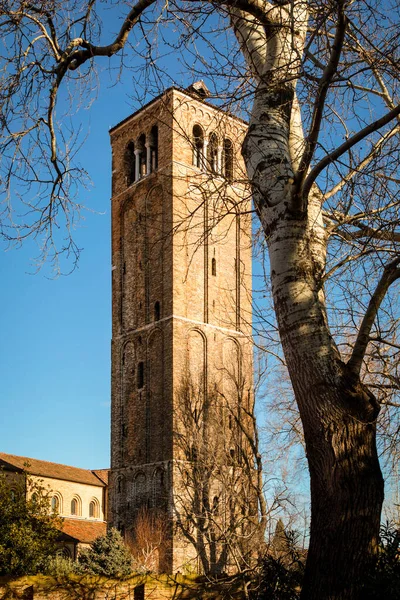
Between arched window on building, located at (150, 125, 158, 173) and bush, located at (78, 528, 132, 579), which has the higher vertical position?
arched window on building, located at (150, 125, 158, 173)

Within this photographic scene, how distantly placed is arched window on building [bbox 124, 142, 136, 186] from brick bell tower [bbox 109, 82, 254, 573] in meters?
0.06

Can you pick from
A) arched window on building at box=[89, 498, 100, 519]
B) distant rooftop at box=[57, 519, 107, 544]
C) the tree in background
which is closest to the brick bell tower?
distant rooftop at box=[57, 519, 107, 544]

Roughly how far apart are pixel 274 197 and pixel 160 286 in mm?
31996

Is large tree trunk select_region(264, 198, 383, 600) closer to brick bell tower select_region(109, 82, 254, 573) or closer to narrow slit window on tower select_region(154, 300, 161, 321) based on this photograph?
brick bell tower select_region(109, 82, 254, 573)

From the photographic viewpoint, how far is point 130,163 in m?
42.2

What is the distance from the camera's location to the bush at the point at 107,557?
24.0 m

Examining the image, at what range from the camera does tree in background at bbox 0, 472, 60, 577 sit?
16484 millimetres

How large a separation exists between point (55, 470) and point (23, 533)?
1328 inches

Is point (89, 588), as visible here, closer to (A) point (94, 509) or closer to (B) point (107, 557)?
(B) point (107, 557)

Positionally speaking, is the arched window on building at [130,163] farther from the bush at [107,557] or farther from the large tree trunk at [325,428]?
the large tree trunk at [325,428]

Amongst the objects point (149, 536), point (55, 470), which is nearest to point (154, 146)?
point (149, 536)

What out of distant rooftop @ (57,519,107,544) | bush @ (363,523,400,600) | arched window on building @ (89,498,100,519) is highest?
arched window on building @ (89,498,100,519)

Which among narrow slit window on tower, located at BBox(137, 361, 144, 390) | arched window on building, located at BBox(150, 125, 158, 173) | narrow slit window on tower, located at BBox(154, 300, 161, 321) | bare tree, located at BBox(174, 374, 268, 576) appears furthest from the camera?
arched window on building, located at BBox(150, 125, 158, 173)

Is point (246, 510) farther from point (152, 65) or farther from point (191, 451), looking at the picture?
point (152, 65)
